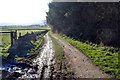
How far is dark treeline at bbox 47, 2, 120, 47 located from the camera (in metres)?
45.5

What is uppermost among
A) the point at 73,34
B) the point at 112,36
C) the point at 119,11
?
the point at 119,11

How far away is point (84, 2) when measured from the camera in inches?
2466

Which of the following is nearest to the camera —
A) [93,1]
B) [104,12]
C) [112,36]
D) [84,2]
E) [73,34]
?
[112,36]

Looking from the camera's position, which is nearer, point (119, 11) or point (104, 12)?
point (119, 11)

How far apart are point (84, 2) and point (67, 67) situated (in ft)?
127

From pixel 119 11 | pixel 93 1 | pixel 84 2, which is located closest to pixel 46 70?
pixel 119 11

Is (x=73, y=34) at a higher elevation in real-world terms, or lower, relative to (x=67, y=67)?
lower

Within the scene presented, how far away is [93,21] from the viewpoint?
56719mm

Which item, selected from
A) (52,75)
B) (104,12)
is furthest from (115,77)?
(104,12)

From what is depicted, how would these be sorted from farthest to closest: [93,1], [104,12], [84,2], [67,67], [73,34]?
[73,34]
[84,2]
[93,1]
[104,12]
[67,67]

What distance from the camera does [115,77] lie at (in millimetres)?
20891

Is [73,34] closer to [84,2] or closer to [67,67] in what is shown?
[84,2]

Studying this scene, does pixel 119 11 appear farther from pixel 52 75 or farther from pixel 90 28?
pixel 52 75

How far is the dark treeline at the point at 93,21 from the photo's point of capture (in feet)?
149
